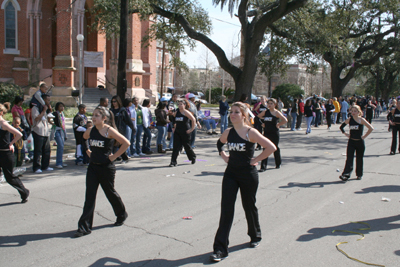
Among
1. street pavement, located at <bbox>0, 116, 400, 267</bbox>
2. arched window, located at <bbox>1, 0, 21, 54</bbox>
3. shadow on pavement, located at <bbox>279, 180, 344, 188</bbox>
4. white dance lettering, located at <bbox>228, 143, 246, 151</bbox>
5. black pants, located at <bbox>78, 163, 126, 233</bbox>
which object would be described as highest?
arched window, located at <bbox>1, 0, 21, 54</bbox>

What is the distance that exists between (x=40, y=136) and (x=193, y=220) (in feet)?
17.0

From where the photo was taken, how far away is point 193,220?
18.8ft

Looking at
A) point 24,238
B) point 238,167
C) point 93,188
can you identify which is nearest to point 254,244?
point 238,167

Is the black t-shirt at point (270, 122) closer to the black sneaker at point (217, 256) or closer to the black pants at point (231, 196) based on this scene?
the black pants at point (231, 196)

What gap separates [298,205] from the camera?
6.57 metres

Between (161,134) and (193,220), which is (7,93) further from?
(193,220)

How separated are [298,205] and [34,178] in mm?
5947

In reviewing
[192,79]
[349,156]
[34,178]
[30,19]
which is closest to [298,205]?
[349,156]

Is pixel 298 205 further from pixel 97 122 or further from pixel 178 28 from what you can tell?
pixel 178 28

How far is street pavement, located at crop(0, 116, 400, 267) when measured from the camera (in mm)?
4449

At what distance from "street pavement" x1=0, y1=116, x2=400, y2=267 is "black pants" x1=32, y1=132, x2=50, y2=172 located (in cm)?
39

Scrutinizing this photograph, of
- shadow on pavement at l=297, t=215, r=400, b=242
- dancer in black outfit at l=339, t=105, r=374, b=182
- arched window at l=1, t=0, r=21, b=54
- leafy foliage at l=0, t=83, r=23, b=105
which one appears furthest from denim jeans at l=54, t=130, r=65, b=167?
arched window at l=1, t=0, r=21, b=54

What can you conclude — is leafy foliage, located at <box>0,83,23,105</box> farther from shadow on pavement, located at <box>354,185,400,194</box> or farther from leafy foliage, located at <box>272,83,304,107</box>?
leafy foliage, located at <box>272,83,304,107</box>

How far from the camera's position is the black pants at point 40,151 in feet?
29.6
